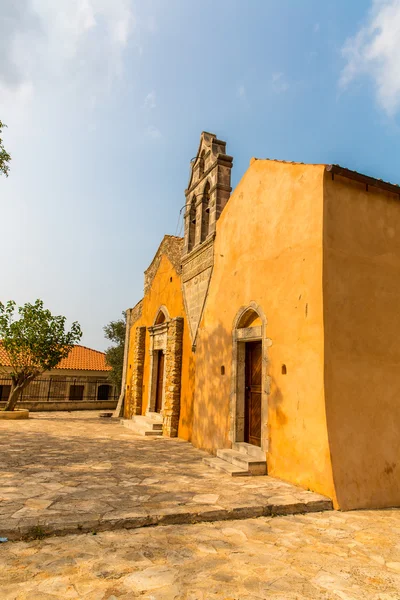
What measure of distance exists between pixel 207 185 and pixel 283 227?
4422mm

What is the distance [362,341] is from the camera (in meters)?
5.44

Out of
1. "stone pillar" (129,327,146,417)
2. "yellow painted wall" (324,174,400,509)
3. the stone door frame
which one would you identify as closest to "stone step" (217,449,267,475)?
"yellow painted wall" (324,174,400,509)

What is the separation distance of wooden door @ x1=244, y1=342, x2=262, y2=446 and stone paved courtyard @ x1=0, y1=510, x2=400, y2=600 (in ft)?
9.99

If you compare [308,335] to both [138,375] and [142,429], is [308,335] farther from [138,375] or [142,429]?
[138,375]

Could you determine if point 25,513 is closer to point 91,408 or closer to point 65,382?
point 91,408

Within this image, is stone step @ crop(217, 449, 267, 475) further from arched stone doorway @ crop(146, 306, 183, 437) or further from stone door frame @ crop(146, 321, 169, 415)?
stone door frame @ crop(146, 321, 169, 415)

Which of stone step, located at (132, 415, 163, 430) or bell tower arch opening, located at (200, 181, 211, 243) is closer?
bell tower arch opening, located at (200, 181, 211, 243)

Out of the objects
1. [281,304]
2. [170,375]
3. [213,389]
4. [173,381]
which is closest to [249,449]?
[213,389]

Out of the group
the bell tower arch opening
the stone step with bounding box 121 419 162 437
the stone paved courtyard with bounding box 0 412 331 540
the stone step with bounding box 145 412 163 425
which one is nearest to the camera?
the stone paved courtyard with bounding box 0 412 331 540

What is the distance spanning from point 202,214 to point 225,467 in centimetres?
634

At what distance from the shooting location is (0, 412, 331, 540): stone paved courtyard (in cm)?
372

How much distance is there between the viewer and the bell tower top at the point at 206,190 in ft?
31.4

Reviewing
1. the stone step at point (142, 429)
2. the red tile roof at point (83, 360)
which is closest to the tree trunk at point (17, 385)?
the stone step at point (142, 429)

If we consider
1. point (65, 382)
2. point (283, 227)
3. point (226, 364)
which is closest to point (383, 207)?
point (283, 227)
